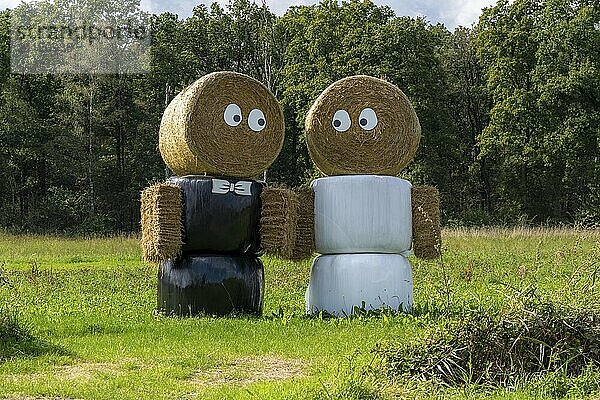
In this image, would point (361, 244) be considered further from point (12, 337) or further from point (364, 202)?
point (12, 337)

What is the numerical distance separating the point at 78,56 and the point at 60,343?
110 feet

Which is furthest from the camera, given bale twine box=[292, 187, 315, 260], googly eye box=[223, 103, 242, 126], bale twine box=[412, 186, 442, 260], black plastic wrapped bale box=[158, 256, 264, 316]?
bale twine box=[412, 186, 442, 260]

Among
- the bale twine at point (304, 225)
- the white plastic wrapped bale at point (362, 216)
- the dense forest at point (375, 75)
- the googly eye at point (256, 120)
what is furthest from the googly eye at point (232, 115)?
the dense forest at point (375, 75)

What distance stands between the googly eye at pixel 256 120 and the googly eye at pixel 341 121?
924mm

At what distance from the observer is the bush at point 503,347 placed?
6.87m

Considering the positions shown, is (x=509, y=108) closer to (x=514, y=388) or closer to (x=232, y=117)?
(x=232, y=117)

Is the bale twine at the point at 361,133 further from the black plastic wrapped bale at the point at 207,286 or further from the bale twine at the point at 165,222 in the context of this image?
the bale twine at the point at 165,222

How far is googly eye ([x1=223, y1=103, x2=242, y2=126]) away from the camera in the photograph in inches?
439

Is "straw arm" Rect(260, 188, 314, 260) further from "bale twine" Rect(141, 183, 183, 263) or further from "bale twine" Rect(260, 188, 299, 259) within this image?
"bale twine" Rect(141, 183, 183, 263)

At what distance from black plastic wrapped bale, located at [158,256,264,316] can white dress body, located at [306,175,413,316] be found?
41.3 inches

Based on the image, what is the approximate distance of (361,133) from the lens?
1155cm

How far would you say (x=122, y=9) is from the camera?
43438 mm

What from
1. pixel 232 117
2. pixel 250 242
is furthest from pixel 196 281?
pixel 232 117

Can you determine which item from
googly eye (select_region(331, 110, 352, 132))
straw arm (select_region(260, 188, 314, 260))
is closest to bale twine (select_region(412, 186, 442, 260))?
googly eye (select_region(331, 110, 352, 132))
